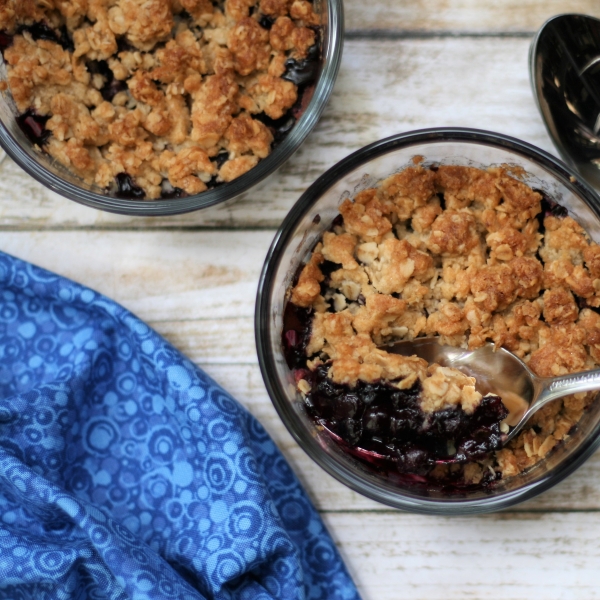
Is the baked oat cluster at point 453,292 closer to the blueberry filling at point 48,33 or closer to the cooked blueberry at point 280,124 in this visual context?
the cooked blueberry at point 280,124

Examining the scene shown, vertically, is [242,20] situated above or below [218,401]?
above

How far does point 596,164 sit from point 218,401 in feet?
3.79

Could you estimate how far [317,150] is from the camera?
209cm

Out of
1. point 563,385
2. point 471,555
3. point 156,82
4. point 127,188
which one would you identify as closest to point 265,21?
point 156,82

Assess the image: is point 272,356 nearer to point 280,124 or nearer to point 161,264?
point 161,264

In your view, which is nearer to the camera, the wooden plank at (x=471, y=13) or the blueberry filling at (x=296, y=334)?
the blueberry filling at (x=296, y=334)

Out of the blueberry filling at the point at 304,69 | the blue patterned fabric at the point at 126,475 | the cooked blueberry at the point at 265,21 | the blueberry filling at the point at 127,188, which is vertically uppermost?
the cooked blueberry at the point at 265,21

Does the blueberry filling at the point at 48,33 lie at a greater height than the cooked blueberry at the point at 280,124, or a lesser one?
greater

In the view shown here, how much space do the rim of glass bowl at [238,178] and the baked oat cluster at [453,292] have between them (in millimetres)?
218

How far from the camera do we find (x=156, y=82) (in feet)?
6.38

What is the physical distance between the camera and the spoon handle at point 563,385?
161cm

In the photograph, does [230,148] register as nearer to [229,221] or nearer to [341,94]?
[229,221]

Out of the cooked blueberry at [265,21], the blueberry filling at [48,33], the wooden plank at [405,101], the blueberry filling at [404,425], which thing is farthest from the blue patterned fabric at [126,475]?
the cooked blueberry at [265,21]

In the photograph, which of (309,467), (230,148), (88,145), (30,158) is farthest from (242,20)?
(309,467)
